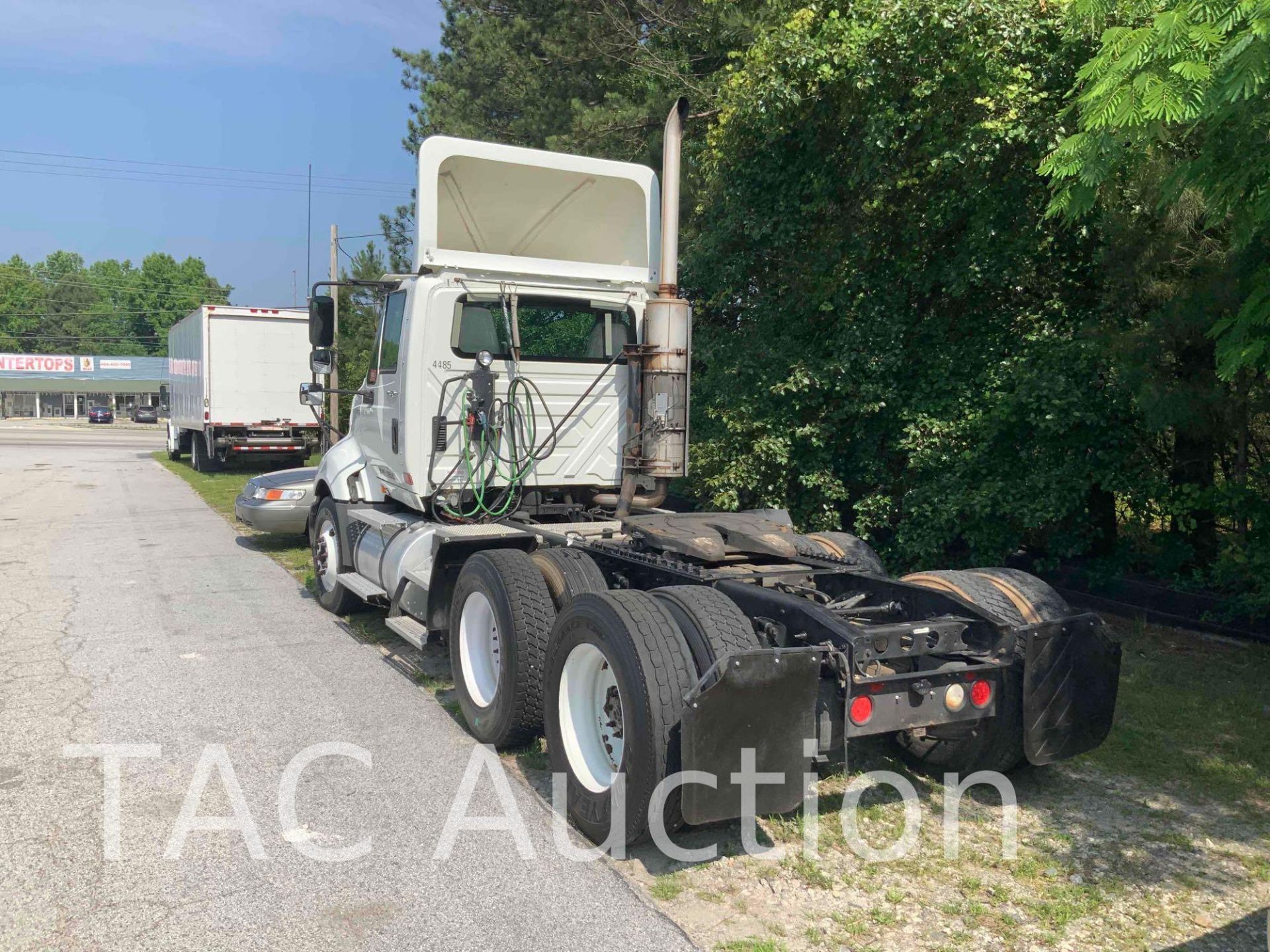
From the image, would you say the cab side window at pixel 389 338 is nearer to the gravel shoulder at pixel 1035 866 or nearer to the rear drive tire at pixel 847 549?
the gravel shoulder at pixel 1035 866

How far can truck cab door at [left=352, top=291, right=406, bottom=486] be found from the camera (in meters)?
7.29

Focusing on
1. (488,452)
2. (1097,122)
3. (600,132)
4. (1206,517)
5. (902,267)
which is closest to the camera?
(1097,122)

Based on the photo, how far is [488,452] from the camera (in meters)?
7.06

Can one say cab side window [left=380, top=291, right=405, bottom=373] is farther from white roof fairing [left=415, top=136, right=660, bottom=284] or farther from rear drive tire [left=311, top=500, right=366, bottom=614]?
rear drive tire [left=311, top=500, right=366, bottom=614]

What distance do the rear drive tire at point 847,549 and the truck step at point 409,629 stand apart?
245cm

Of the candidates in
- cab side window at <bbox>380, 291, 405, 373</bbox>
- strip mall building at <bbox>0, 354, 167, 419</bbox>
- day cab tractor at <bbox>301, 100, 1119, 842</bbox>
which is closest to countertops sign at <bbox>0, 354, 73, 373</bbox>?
strip mall building at <bbox>0, 354, 167, 419</bbox>

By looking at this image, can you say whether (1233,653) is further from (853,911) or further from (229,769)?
(229,769)

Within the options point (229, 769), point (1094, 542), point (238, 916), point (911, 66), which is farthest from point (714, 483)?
point (238, 916)

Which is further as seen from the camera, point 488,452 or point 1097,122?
point 488,452

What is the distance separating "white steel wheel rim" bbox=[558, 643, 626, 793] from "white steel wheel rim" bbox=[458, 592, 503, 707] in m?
1.06

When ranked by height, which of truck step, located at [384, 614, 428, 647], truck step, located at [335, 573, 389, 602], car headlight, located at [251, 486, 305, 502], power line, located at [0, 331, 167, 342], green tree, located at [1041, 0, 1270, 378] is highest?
power line, located at [0, 331, 167, 342]

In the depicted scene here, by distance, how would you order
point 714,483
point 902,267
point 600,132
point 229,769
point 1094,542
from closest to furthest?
1. point 229,769
2. point 1094,542
3. point 902,267
4. point 714,483
5. point 600,132

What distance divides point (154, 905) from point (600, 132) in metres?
12.7

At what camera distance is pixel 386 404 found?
7578 millimetres
